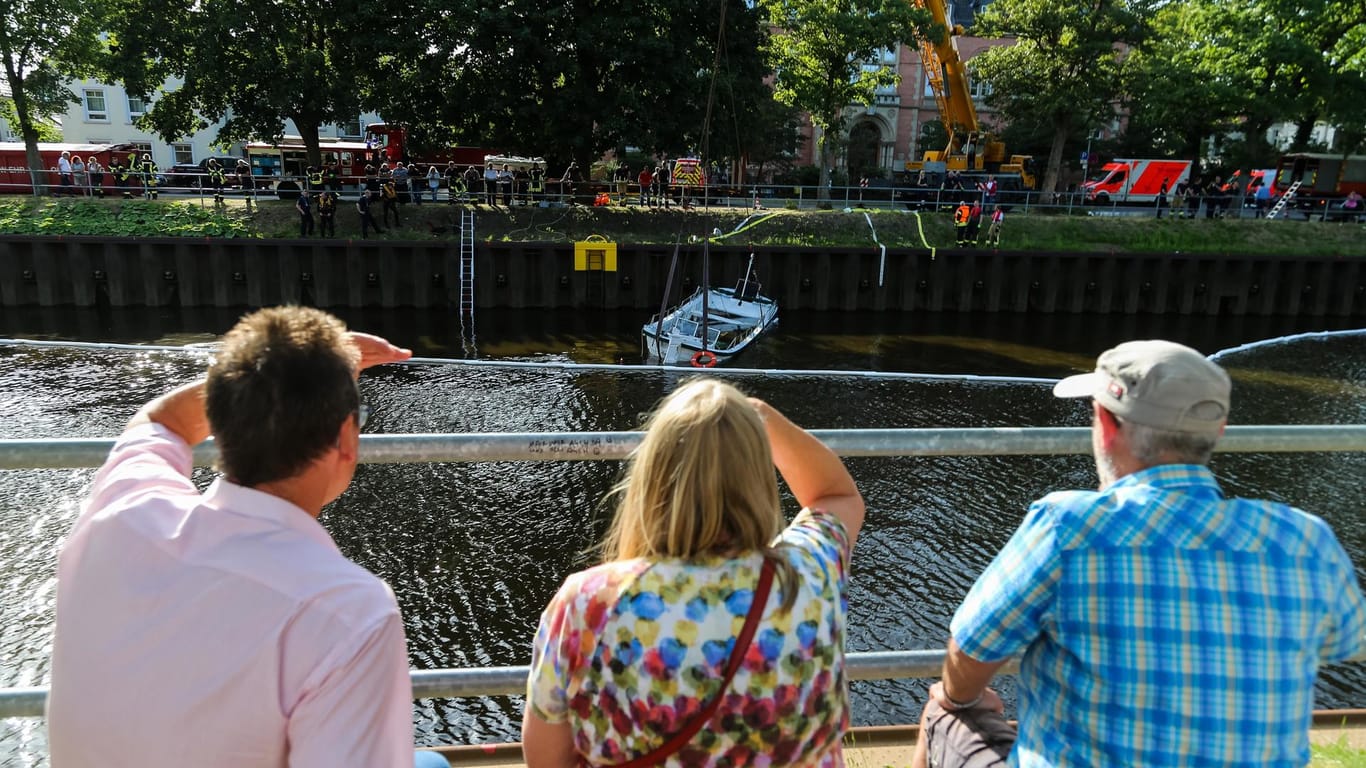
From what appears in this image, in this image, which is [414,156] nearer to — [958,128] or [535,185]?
[535,185]

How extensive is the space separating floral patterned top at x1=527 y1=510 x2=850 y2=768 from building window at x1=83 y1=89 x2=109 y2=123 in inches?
2282

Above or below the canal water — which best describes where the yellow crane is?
above

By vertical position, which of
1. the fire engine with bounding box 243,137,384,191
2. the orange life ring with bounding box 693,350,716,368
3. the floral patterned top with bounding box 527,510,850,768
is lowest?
the orange life ring with bounding box 693,350,716,368

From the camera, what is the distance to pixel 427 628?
30.2ft

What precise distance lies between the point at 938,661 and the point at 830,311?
25140 millimetres

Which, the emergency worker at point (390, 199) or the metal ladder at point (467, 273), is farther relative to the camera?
the emergency worker at point (390, 199)

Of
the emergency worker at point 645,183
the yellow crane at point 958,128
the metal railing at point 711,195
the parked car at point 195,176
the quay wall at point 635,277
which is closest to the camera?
the quay wall at point 635,277

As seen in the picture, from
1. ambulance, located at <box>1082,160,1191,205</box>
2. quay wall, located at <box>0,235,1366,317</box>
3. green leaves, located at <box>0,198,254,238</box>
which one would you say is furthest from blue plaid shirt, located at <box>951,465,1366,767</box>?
ambulance, located at <box>1082,160,1191,205</box>

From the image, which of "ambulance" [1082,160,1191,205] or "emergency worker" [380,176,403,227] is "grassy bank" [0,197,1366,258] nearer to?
"emergency worker" [380,176,403,227]

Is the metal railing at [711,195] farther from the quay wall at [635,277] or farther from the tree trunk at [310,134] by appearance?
the quay wall at [635,277]

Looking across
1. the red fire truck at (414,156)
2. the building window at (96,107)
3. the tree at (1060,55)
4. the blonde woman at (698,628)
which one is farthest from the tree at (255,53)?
the blonde woman at (698,628)

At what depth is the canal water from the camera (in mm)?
9250

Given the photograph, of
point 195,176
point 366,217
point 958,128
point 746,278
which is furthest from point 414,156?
point 958,128

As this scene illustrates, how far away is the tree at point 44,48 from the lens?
2925 centimetres
